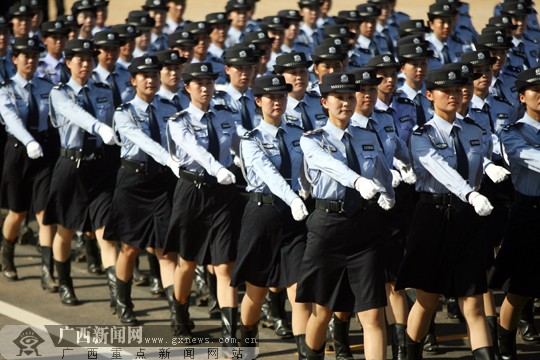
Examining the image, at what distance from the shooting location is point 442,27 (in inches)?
577

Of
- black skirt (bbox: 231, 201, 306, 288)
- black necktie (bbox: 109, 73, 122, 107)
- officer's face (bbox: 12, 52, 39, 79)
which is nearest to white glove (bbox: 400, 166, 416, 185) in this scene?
black skirt (bbox: 231, 201, 306, 288)

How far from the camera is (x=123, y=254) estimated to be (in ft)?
37.8

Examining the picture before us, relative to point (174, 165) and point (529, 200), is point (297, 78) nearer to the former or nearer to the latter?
point (174, 165)

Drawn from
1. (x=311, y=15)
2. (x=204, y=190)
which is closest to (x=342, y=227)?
(x=204, y=190)

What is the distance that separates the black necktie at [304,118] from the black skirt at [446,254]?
1.89 meters

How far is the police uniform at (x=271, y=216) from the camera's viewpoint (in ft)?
32.0

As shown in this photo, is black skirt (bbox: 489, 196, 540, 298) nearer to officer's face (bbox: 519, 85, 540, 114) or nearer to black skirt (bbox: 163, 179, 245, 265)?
officer's face (bbox: 519, 85, 540, 114)

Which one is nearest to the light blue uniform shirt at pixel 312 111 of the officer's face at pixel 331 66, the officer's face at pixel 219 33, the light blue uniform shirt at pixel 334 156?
the officer's face at pixel 331 66

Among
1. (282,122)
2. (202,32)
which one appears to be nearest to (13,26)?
(202,32)

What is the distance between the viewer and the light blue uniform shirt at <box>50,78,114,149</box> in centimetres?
1190

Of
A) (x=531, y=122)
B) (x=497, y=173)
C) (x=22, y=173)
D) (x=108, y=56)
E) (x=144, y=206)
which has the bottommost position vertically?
(x=22, y=173)

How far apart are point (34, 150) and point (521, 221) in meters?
4.81

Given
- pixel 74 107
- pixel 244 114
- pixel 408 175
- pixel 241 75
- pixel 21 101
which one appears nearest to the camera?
pixel 408 175

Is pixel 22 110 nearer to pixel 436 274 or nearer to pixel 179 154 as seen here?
pixel 179 154
